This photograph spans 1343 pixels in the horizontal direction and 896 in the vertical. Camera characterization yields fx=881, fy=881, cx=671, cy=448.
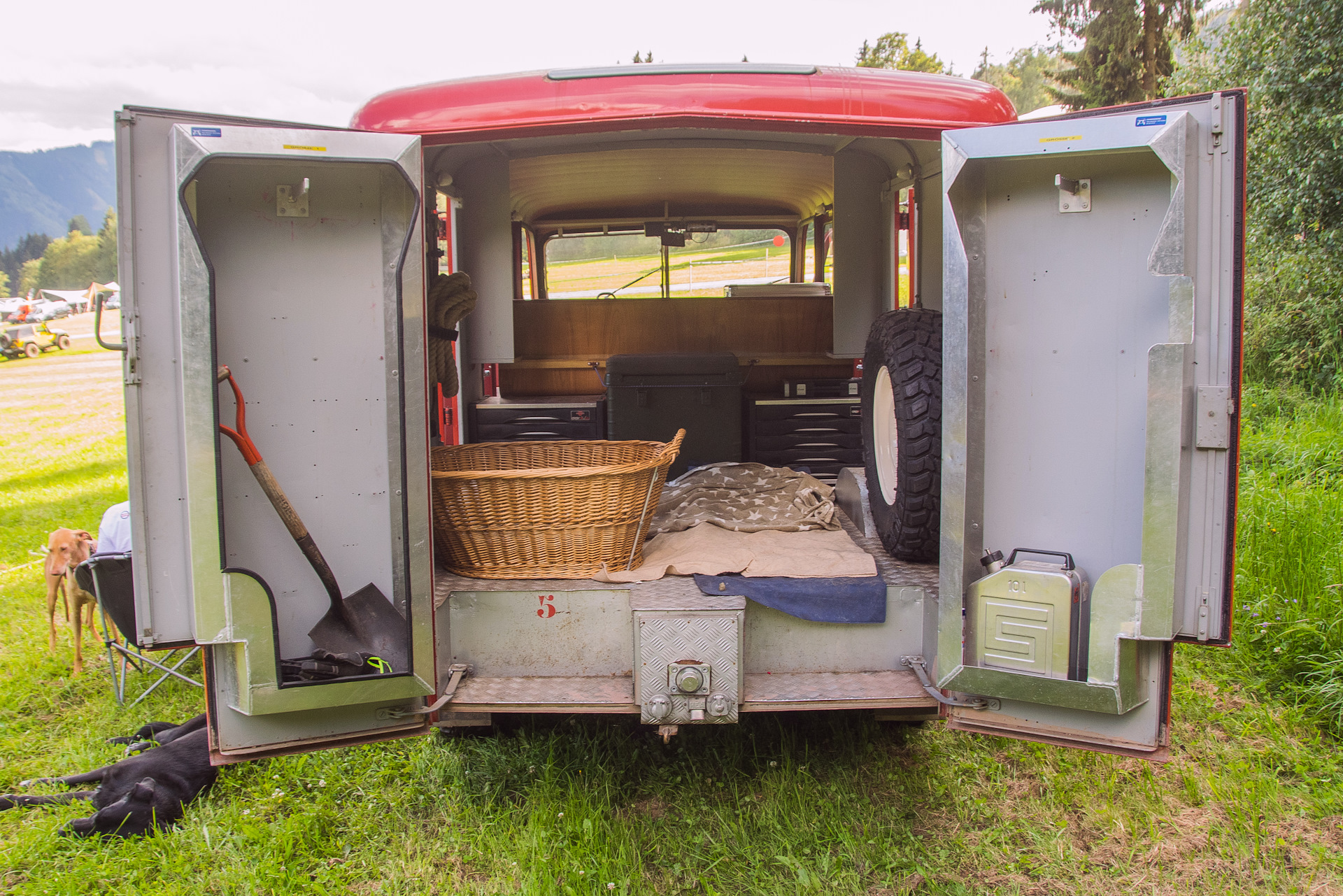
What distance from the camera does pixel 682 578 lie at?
2711 mm

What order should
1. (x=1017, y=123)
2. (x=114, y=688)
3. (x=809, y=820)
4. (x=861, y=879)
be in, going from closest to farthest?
(x=1017, y=123), (x=861, y=879), (x=809, y=820), (x=114, y=688)

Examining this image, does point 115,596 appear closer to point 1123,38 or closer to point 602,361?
point 602,361

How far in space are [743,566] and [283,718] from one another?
52.6 inches

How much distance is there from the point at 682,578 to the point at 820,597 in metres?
0.44

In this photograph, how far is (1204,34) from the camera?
8797 millimetres

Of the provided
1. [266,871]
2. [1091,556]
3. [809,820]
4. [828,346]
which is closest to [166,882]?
[266,871]

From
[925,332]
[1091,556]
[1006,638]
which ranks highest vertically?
[925,332]

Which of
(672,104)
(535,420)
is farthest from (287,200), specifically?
(535,420)

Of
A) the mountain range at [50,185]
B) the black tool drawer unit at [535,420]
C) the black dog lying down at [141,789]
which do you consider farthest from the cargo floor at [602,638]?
the mountain range at [50,185]

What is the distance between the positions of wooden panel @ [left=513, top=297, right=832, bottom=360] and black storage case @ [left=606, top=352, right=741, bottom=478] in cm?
110

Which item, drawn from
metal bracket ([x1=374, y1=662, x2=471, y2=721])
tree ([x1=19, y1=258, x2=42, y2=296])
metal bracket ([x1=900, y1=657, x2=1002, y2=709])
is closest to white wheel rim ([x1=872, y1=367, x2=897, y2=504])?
metal bracket ([x1=900, y1=657, x2=1002, y2=709])

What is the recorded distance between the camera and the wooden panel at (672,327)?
5.94m

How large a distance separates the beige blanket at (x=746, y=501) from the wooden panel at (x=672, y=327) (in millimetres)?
1694

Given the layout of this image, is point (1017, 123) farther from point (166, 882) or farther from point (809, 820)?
point (166, 882)
